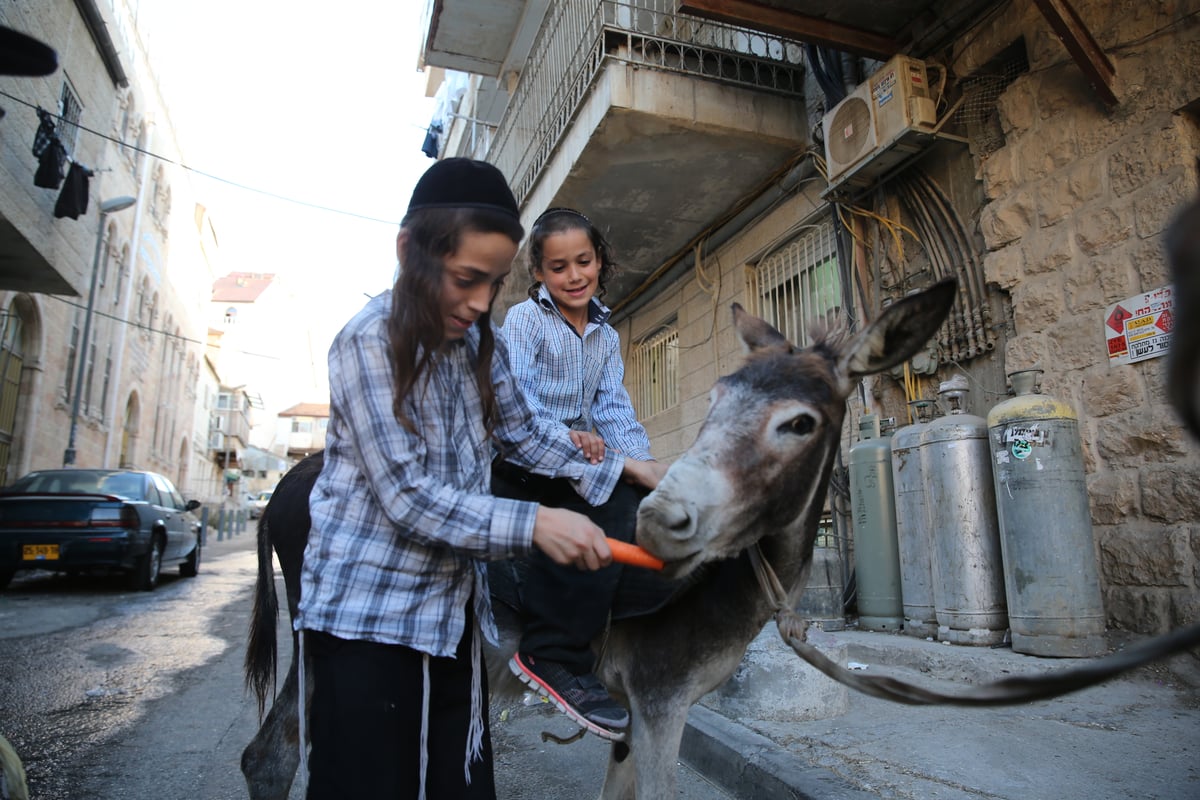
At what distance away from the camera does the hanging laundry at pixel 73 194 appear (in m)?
13.4

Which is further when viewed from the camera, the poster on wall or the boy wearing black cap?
the poster on wall

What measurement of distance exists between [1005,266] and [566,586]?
4.91 meters

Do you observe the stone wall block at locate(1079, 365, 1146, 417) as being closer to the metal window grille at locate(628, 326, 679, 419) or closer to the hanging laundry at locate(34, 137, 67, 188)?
the metal window grille at locate(628, 326, 679, 419)

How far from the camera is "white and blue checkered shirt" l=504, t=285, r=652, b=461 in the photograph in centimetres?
269

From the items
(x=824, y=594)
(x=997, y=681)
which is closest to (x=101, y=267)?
(x=824, y=594)

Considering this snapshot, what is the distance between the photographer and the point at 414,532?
1540 mm

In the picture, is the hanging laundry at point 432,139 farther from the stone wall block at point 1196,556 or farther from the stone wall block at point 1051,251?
the stone wall block at point 1196,556

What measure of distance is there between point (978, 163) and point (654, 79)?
10.5 ft

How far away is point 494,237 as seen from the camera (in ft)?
5.47

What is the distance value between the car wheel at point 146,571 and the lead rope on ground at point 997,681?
11.0 m

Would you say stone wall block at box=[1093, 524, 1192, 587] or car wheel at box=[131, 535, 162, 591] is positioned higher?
stone wall block at box=[1093, 524, 1192, 587]

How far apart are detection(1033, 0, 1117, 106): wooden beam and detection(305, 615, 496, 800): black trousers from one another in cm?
543

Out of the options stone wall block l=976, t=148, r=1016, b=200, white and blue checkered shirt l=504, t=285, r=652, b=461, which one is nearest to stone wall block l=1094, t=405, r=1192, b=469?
stone wall block l=976, t=148, r=1016, b=200

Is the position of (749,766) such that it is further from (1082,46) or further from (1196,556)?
(1082,46)
